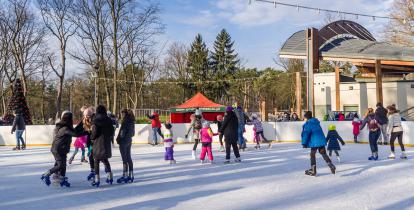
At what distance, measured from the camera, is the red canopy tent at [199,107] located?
89.5 ft

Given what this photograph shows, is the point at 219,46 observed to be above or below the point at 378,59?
above

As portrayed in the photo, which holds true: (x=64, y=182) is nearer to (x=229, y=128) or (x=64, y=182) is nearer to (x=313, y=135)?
(x=229, y=128)

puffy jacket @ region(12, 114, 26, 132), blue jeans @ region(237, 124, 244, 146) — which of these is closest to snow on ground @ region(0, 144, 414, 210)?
blue jeans @ region(237, 124, 244, 146)

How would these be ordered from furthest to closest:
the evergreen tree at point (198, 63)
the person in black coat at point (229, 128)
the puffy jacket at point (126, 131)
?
1. the evergreen tree at point (198, 63)
2. the person in black coat at point (229, 128)
3. the puffy jacket at point (126, 131)

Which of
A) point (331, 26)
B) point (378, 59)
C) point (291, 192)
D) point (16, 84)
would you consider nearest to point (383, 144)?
point (378, 59)

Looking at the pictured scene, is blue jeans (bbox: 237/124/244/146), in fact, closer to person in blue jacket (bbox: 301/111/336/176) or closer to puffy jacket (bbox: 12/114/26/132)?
person in blue jacket (bbox: 301/111/336/176)

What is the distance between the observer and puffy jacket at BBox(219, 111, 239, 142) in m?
9.73

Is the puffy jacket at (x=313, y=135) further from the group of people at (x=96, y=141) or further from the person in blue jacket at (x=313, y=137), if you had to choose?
the group of people at (x=96, y=141)

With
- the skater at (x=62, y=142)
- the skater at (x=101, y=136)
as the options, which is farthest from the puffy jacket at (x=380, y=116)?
the skater at (x=62, y=142)

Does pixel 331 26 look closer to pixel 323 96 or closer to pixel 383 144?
pixel 323 96

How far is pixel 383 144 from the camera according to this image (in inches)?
588

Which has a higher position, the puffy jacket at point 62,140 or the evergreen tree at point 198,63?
the evergreen tree at point 198,63

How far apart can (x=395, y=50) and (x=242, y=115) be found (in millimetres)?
13255

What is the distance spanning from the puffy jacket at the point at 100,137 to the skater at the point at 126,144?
589 mm
